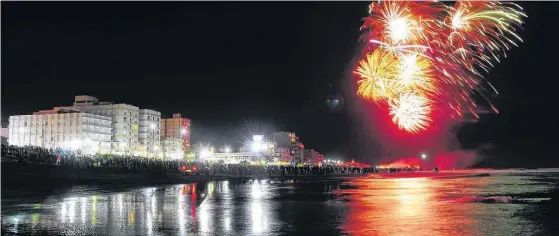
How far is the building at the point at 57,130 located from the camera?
128 meters

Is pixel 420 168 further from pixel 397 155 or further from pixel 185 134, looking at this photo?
pixel 185 134

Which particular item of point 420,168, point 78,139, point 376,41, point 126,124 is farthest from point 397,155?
point 376,41

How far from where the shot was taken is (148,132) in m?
155

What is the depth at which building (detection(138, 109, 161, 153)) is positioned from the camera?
15362cm

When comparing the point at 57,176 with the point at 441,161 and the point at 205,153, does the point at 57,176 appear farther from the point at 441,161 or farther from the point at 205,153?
the point at 441,161

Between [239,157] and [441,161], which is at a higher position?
[239,157]

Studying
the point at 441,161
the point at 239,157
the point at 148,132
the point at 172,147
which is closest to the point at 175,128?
the point at 172,147

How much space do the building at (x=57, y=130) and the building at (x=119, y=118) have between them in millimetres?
9789

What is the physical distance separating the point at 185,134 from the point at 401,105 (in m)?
133

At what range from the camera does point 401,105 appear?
60031mm

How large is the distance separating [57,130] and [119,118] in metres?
19.4

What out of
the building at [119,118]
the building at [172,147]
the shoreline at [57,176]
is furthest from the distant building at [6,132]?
the shoreline at [57,176]

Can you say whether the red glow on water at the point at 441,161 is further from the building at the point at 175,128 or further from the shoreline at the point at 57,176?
the shoreline at the point at 57,176

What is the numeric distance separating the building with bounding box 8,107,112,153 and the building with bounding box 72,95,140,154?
9.79 metres
